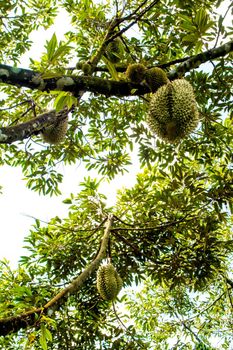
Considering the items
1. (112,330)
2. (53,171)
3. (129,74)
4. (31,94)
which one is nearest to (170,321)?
(112,330)

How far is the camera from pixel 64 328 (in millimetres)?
3021

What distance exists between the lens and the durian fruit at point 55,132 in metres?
2.70

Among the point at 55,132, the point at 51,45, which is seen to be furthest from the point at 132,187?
the point at 51,45

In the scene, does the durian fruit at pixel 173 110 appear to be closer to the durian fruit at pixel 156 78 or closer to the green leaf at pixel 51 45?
the durian fruit at pixel 156 78

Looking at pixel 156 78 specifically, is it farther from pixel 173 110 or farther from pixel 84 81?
pixel 84 81

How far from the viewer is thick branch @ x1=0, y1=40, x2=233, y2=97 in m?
1.49

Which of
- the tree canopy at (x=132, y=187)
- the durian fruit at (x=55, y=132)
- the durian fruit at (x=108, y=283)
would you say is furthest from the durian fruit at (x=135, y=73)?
the durian fruit at (x=108, y=283)

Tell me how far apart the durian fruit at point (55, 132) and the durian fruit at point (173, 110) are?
97cm

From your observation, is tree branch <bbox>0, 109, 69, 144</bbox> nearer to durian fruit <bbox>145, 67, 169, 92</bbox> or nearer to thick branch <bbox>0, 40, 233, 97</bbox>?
thick branch <bbox>0, 40, 233, 97</bbox>

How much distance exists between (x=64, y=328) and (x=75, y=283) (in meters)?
1.22

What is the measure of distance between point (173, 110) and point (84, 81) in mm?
493

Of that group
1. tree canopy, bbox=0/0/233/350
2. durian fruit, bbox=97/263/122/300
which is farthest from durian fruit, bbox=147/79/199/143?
durian fruit, bbox=97/263/122/300

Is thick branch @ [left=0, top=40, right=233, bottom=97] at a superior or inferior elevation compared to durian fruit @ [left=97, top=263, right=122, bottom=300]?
superior

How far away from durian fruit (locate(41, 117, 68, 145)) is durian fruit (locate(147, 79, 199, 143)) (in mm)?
969
